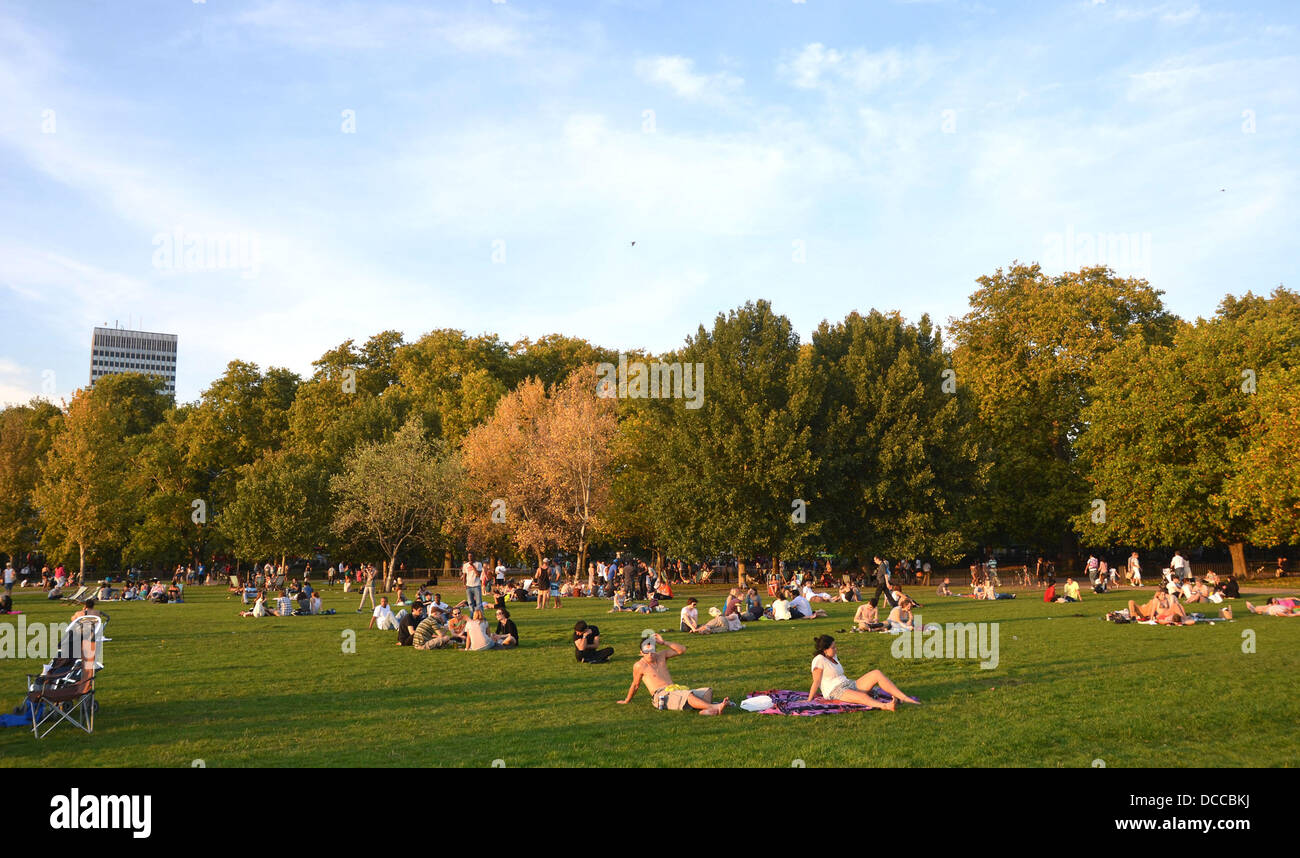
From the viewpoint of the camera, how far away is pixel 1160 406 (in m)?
44.3

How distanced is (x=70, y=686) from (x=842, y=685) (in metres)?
10.1

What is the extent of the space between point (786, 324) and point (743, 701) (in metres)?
36.9

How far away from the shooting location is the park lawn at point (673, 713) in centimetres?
921

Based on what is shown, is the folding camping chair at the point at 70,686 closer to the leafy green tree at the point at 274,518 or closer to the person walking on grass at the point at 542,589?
the person walking on grass at the point at 542,589

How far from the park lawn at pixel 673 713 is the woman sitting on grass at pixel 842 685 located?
1.14 ft

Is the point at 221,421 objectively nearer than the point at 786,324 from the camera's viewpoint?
No

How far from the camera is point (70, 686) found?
35.4 ft

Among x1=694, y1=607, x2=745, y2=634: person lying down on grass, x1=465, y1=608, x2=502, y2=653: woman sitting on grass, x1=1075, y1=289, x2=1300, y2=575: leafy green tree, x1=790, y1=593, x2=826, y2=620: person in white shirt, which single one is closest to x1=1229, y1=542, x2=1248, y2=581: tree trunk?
x1=1075, y1=289, x2=1300, y2=575: leafy green tree

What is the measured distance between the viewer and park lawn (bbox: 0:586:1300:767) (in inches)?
363

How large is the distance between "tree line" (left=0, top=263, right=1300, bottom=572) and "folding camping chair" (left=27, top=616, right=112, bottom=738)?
32787 mm

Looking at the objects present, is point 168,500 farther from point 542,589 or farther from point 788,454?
point 788,454

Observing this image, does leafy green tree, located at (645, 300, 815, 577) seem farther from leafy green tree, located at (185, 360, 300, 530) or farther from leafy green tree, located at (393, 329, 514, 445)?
leafy green tree, located at (185, 360, 300, 530)
